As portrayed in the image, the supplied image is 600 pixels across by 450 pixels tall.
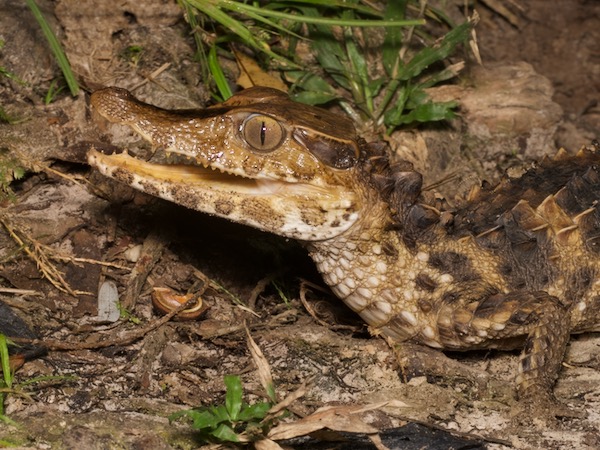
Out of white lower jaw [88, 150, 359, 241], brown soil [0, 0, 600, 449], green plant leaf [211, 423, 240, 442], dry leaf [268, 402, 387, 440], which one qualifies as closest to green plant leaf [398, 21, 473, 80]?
brown soil [0, 0, 600, 449]

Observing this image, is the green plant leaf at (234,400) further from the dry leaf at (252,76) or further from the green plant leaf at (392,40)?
the green plant leaf at (392,40)

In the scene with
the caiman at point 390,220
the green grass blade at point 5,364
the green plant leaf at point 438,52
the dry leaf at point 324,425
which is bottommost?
the green grass blade at point 5,364

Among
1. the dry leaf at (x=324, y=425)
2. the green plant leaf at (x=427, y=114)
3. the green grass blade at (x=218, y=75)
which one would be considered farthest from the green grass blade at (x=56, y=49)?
the dry leaf at (x=324, y=425)

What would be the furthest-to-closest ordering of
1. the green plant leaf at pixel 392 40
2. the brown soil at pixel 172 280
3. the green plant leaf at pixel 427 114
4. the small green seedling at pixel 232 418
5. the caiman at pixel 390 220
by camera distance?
the green plant leaf at pixel 392 40
the green plant leaf at pixel 427 114
the caiman at pixel 390 220
the brown soil at pixel 172 280
the small green seedling at pixel 232 418

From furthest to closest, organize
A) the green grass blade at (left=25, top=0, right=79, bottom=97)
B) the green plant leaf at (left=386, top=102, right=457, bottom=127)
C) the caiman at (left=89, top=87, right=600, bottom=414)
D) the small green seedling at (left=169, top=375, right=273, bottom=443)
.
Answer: the green plant leaf at (left=386, top=102, right=457, bottom=127) < the green grass blade at (left=25, top=0, right=79, bottom=97) < the caiman at (left=89, top=87, right=600, bottom=414) < the small green seedling at (left=169, top=375, right=273, bottom=443)

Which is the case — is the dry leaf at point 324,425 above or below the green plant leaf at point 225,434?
above

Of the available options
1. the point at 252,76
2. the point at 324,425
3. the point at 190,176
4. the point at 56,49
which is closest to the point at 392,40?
the point at 252,76

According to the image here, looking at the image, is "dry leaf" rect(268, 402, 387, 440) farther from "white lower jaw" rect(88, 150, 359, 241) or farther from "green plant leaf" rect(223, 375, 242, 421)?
"white lower jaw" rect(88, 150, 359, 241)
